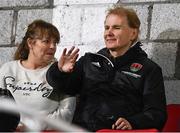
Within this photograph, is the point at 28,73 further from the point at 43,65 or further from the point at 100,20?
the point at 100,20

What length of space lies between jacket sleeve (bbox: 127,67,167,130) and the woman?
345mm

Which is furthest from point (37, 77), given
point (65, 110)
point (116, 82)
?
point (116, 82)

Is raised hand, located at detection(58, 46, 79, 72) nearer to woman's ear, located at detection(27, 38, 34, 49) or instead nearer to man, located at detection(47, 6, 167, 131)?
man, located at detection(47, 6, 167, 131)

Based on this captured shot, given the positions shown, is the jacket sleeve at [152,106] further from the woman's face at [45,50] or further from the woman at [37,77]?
the woman's face at [45,50]

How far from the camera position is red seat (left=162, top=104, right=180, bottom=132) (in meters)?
2.06

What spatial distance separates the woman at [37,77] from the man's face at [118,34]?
0.83 feet

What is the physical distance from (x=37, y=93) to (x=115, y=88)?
338 mm

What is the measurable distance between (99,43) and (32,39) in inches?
14.8

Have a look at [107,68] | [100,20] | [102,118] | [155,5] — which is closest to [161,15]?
[155,5]

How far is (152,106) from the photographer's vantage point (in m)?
2.00

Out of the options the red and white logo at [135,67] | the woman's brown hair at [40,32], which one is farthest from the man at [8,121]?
the woman's brown hair at [40,32]

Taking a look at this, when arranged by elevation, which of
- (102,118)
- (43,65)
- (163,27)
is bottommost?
(102,118)

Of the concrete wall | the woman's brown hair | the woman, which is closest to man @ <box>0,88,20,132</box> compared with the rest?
the woman

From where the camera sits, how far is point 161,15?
254 cm
